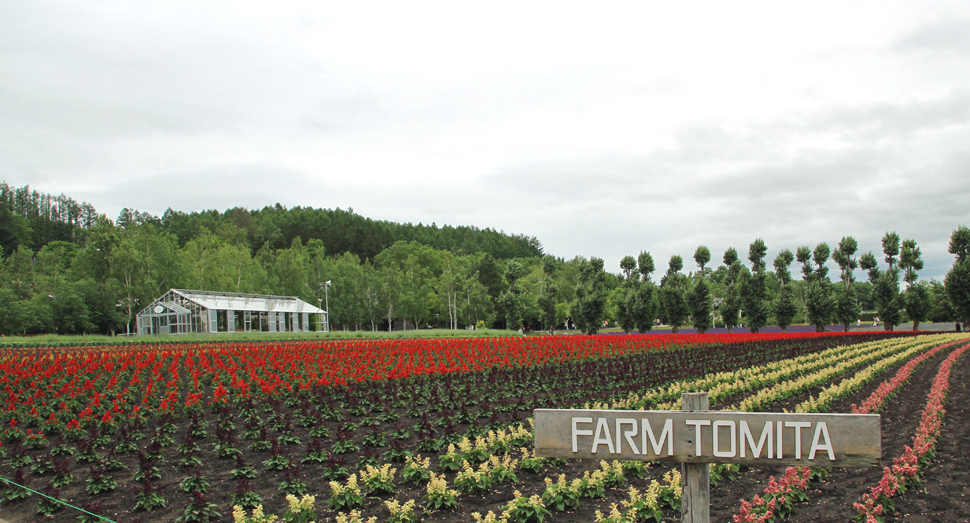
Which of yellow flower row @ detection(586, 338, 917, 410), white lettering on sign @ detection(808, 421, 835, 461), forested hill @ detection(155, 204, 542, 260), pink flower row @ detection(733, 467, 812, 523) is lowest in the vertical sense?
yellow flower row @ detection(586, 338, 917, 410)

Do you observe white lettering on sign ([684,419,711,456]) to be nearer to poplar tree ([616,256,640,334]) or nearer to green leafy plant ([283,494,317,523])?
green leafy plant ([283,494,317,523])

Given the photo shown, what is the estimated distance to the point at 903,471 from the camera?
671cm

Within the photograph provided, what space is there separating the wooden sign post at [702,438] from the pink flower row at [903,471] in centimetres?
268

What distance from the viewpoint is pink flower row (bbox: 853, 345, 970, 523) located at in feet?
18.6

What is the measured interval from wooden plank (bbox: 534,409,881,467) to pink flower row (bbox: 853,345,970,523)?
2.67 meters

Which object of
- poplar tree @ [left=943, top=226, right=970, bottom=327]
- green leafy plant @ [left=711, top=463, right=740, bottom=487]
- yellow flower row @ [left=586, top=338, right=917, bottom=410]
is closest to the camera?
green leafy plant @ [left=711, top=463, right=740, bottom=487]

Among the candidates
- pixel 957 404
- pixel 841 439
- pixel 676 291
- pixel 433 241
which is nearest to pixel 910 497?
pixel 841 439

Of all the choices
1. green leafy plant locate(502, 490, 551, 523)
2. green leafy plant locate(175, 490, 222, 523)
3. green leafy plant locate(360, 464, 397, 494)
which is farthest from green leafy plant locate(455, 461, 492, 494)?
green leafy plant locate(175, 490, 222, 523)

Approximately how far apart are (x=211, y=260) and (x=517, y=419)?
67558mm

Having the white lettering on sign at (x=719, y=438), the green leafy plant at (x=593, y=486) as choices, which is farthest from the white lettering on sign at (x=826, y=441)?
the green leafy plant at (x=593, y=486)

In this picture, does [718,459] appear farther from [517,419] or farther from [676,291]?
[676,291]

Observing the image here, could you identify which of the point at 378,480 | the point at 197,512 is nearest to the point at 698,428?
the point at 378,480

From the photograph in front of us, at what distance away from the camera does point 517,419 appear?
1038 cm

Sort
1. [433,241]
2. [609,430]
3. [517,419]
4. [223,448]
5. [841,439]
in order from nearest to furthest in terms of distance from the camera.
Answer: [841,439]
[609,430]
[223,448]
[517,419]
[433,241]
